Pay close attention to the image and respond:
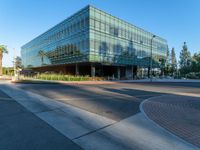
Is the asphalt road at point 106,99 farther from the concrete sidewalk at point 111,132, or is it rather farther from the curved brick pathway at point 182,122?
the curved brick pathway at point 182,122

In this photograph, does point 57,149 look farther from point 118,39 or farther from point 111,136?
point 118,39

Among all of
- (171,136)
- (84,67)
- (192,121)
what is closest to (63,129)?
(171,136)

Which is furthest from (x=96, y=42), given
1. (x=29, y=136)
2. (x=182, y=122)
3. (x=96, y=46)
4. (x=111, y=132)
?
(x=29, y=136)

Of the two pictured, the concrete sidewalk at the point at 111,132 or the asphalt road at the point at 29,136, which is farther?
the concrete sidewalk at the point at 111,132

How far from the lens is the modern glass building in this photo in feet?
124

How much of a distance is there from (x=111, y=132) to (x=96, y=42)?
1342 inches

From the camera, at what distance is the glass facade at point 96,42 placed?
37688mm

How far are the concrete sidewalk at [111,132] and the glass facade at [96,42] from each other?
1195 inches

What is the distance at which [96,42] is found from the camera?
38.2 meters

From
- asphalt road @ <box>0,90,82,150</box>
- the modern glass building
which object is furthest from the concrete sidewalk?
the modern glass building

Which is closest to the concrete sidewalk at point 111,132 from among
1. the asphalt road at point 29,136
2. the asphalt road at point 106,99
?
the asphalt road at point 29,136

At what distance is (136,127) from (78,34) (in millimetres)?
36368

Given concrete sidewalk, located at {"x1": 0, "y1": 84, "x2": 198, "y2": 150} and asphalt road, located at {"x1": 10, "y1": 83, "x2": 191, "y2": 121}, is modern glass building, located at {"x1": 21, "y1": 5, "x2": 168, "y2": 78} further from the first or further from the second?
concrete sidewalk, located at {"x1": 0, "y1": 84, "x2": 198, "y2": 150}

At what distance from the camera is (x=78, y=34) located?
39875 millimetres
